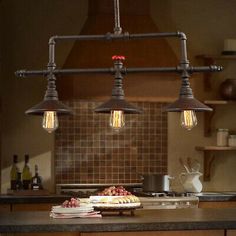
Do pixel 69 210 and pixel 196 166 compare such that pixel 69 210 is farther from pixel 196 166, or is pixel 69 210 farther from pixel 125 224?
pixel 196 166

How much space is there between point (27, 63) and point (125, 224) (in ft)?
10.1

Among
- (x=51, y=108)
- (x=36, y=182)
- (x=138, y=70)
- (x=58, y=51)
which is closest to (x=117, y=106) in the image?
(x=138, y=70)

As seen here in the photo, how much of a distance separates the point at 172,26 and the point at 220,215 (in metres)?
2.97

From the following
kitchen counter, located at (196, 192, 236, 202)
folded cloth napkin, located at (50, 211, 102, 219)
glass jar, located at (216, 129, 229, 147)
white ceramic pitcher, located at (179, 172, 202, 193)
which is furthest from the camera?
glass jar, located at (216, 129, 229, 147)

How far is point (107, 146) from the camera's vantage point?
6398mm

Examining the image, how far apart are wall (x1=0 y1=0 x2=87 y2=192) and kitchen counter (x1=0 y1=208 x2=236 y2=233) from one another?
233 centimetres

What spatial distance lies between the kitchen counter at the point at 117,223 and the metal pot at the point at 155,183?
1991mm

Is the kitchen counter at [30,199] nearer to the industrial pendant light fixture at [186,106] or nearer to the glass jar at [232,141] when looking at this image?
the glass jar at [232,141]

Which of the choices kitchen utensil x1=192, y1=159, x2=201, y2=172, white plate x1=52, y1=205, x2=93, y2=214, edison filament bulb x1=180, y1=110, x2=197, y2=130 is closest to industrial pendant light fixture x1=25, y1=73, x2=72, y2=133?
white plate x1=52, y1=205, x2=93, y2=214

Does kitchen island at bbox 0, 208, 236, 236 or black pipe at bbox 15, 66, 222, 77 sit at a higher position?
black pipe at bbox 15, 66, 222, 77

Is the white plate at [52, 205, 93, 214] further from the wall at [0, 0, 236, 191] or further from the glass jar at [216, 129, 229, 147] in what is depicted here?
the glass jar at [216, 129, 229, 147]

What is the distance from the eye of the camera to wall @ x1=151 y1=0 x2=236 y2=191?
648 cm

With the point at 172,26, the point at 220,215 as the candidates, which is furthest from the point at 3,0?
the point at 220,215

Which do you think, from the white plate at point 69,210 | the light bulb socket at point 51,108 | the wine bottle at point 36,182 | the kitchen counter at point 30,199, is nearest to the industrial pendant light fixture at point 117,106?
the light bulb socket at point 51,108
